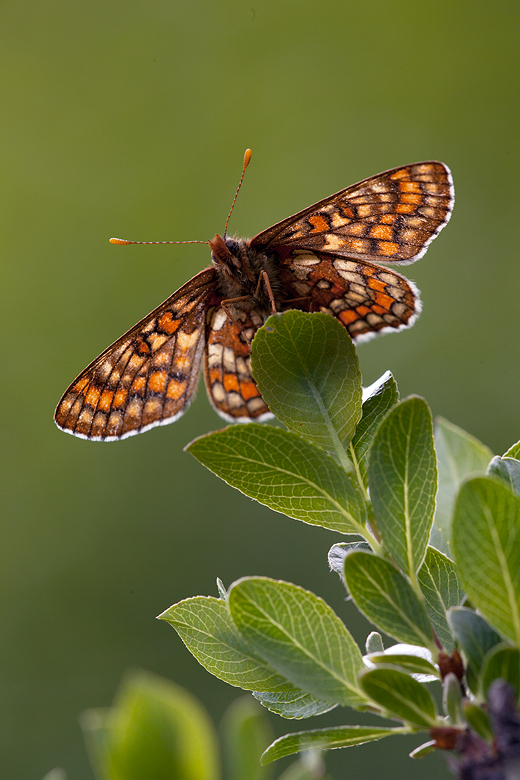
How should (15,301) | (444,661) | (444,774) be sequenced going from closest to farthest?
(444,661)
(444,774)
(15,301)

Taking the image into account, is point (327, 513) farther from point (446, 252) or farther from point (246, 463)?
point (446, 252)

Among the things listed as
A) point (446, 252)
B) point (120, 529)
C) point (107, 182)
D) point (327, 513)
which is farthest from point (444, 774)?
point (107, 182)

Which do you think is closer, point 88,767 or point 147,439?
point 88,767

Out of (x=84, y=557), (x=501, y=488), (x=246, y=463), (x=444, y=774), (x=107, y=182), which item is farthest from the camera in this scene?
(x=107, y=182)

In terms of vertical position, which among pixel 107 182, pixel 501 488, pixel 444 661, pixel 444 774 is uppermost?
pixel 107 182

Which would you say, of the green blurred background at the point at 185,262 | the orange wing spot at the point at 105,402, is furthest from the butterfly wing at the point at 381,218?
the green blurred background at the point at 185,262

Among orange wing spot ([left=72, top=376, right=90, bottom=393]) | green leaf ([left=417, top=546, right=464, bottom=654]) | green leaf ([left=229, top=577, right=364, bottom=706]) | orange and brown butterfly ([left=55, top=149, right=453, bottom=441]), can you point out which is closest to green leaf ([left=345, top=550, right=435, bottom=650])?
green leaf ([left=229, top=577, right=364, bottom=706])

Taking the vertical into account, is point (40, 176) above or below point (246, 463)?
above
